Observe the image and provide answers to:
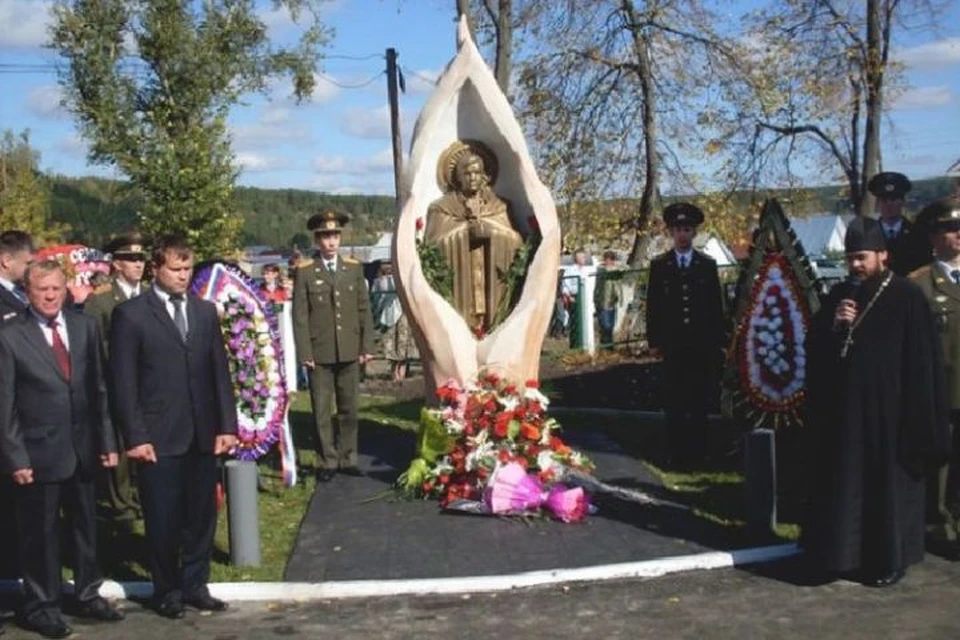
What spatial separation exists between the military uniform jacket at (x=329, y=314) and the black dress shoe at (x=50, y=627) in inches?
129

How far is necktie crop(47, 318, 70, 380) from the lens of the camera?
568 centimetres

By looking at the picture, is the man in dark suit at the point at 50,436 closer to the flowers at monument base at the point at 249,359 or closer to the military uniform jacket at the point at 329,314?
the flowers at monument base at the point at 249,359

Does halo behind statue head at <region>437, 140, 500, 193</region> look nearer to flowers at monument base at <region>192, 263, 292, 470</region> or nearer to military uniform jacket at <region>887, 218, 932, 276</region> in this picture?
flowers at monument base at <region>192, 263, 292, 470</region>

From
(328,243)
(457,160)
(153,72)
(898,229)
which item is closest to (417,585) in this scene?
(328,243)

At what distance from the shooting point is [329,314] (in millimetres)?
8641

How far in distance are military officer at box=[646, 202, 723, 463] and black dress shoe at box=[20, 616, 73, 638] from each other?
4862mm

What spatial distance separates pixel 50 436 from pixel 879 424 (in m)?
4.31

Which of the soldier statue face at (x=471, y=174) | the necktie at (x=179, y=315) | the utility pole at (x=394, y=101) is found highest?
the utility pole at (x=394, y=101)

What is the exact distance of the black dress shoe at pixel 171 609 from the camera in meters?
5.81

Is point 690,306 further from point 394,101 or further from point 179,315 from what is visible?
point 394,101

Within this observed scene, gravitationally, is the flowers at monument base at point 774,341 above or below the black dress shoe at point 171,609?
above

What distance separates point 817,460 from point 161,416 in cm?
357

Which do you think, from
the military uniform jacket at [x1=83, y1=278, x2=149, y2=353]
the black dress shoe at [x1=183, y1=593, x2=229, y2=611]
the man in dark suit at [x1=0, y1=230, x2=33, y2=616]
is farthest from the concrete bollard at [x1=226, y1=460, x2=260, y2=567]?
the military uniform jacket at [x1=83, y1=278, x2=149, y2=353]

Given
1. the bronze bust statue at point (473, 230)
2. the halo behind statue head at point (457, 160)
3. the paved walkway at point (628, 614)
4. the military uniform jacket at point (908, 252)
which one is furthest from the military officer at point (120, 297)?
the military uniform jacket at point (908, 252)
